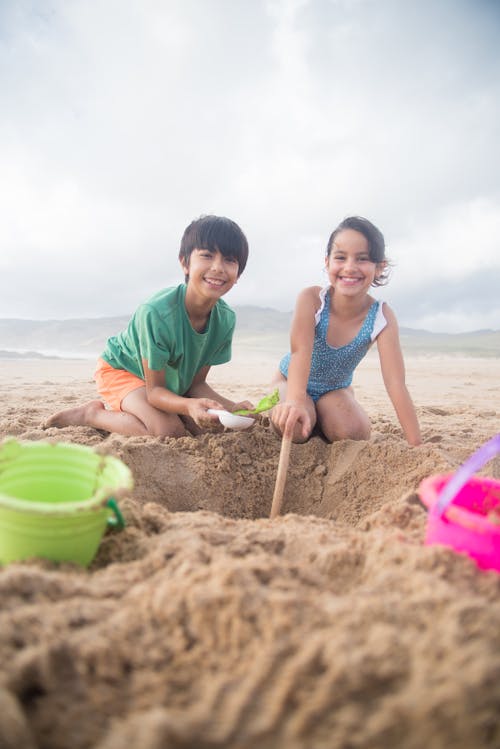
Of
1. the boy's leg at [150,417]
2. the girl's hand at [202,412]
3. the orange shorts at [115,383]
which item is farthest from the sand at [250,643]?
the orange shorts at [115,383]

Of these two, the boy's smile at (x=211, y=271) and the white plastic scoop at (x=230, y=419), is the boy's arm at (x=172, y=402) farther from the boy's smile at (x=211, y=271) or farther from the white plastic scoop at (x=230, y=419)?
the boy's smile at (x=211, y=271)

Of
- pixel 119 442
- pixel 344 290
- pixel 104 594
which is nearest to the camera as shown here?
pixel 104 594

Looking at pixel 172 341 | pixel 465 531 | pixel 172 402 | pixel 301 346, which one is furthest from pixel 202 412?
pixel 465 531

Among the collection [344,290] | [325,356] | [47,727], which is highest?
[344,290]

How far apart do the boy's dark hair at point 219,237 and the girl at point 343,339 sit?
434 mm

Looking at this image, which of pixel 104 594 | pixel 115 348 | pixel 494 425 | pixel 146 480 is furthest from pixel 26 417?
pixel 494 425

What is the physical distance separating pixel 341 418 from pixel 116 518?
5.07 ft

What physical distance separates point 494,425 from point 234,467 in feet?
6.94

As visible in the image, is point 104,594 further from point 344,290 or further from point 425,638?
point 344,290

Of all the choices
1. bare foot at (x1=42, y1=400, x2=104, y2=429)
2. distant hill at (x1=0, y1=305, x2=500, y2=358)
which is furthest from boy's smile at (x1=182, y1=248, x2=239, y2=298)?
distant hill at (x1=0, y1=305, x2=500, y2=358)

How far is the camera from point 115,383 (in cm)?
298

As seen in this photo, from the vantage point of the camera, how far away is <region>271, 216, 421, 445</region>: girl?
2.46 meters

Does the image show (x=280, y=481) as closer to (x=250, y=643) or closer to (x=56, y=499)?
(x=56, y=499)

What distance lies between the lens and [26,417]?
10.2 feet
